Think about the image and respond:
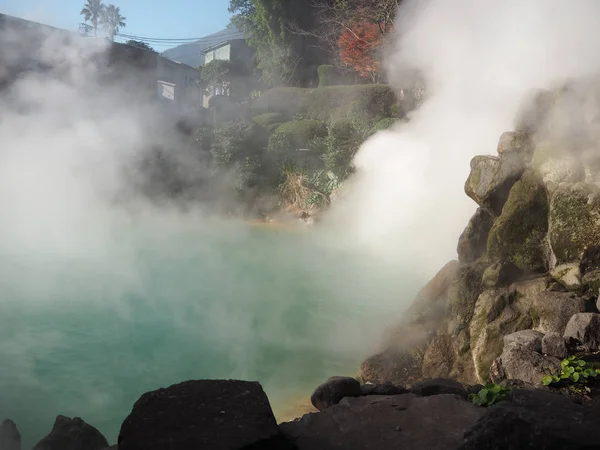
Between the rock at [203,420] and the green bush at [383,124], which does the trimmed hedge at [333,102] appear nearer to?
the green bush at [383,124]

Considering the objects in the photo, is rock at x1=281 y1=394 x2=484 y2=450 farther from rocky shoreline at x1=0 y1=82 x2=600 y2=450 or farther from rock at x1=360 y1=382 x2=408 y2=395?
rock at x1=360 y1=382 x2=408 y2=395

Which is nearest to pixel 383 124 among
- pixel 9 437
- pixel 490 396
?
pixel 490 396

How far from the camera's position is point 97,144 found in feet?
42.3

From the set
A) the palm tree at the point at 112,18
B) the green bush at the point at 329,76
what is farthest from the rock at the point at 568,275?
the palm tree at the point at 112,18

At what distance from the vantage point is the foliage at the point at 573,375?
11.1 ft

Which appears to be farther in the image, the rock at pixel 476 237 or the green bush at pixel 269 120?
the green bush at pixel 269 120

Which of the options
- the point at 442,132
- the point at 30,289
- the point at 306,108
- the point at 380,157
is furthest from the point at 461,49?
the point at 306,108

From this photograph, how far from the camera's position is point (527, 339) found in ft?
13.5

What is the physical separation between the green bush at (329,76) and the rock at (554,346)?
1979cm

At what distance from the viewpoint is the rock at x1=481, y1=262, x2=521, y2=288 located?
520 cm

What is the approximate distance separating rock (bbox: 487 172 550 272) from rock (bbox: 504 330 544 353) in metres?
1.11

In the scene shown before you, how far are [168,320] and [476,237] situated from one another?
383 centimetres

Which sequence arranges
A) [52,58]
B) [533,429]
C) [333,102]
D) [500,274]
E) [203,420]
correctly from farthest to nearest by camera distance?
[333,102] → [52,58] → [500,274] → [203,420] → [533,429]

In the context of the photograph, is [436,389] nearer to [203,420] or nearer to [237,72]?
[203,420]
